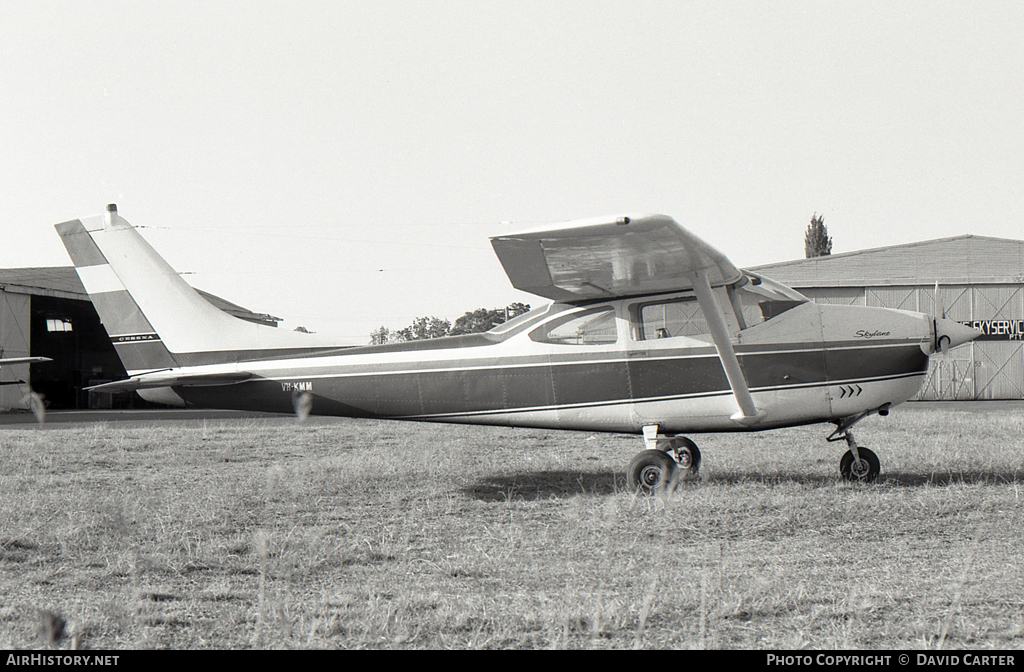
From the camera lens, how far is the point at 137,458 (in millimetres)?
10578

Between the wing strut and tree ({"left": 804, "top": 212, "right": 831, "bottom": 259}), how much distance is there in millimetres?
64460

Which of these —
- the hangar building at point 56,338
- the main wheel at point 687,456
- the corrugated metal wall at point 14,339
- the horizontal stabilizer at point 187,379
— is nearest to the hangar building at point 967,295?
the main wheel at point 687,456

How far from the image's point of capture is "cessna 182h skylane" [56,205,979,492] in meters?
7.39

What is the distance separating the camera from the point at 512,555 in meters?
4.85

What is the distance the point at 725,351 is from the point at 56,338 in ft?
122

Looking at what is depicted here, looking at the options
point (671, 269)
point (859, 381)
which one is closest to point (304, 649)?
point (671, 269)

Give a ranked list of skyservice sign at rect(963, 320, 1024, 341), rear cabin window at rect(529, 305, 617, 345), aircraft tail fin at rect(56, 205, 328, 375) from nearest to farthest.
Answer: rear cabin window at rect(529, 305, 617, 345)
aircraft tail fin at rect(56, 205, 328, 375)
skyservice sign at rect(963, 320, 1024, 341)

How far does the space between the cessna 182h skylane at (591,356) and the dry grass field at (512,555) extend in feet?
2.36

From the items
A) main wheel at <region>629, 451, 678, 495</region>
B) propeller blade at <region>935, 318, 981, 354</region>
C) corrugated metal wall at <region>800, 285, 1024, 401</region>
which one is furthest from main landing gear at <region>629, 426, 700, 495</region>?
corrugated metal wall at <region>800, 285, 1024, 401</region>

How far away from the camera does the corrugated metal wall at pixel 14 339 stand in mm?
29172

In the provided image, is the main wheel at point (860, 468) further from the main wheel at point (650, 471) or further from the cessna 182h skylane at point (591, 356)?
the main wheel at point (650, 471)

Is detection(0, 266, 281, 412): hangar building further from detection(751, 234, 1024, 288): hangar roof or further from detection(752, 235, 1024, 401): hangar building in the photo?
detection(752, 235, 1024, 401): hangar building

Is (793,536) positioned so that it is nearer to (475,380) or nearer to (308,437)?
(475,380)
